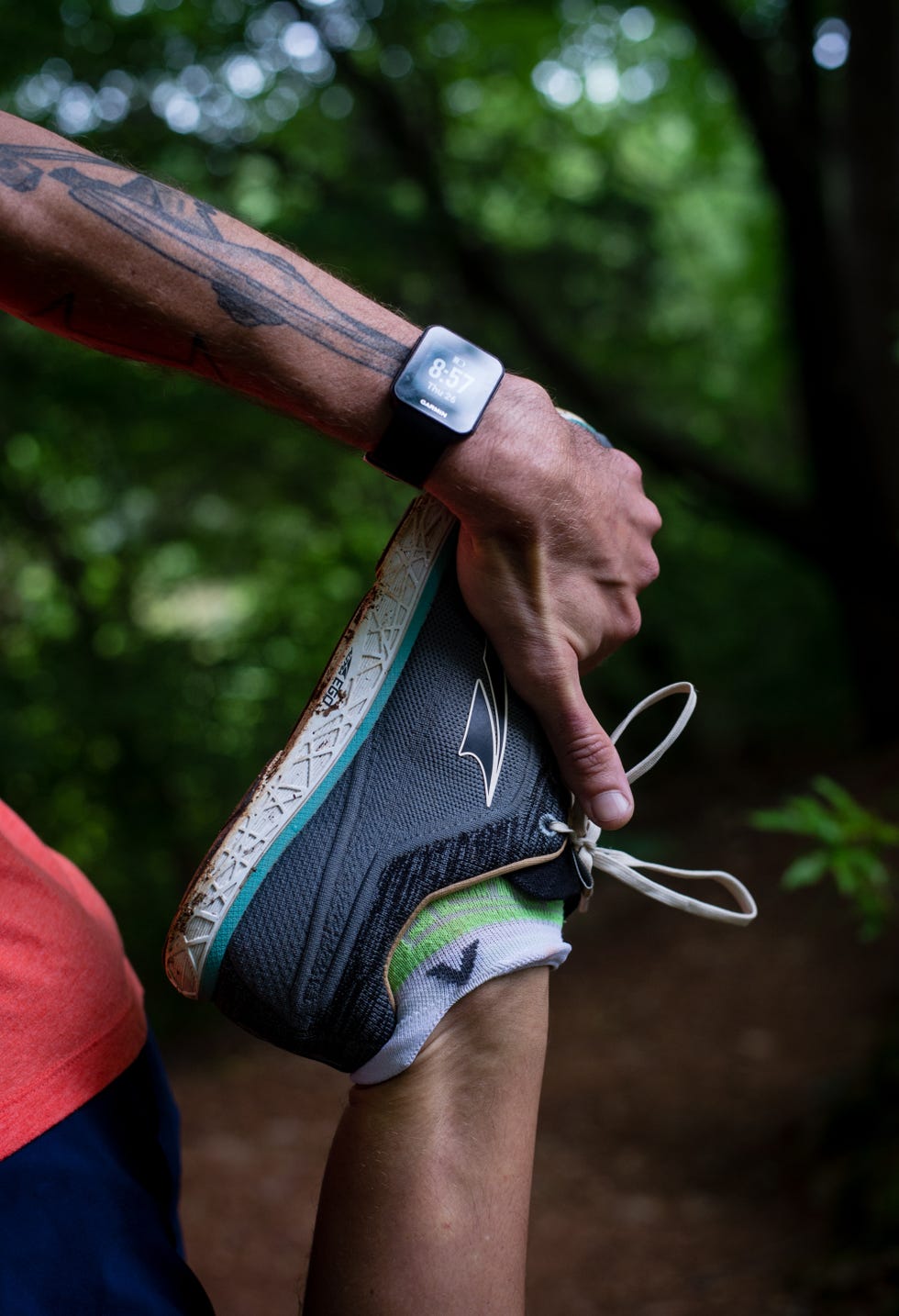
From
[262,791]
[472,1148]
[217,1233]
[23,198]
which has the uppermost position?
[23,198]

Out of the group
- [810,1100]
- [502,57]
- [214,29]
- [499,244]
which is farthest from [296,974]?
[502,57]

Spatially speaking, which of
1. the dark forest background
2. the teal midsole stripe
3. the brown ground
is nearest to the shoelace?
the teal midsole stripe

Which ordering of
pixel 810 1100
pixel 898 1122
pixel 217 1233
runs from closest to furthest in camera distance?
pixel 898 1122 → pixel 217 1233 → pixel 810 1100

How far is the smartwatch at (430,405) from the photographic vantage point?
1.22m

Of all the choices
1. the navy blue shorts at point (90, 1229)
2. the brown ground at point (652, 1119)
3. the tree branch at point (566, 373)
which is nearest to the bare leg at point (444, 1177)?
the navy blue shorts at point (90, 1229)

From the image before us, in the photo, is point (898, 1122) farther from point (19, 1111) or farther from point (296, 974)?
point (19, 1111)

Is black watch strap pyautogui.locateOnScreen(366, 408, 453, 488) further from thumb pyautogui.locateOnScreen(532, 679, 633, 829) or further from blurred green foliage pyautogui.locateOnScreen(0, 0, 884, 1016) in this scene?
blurred green foliage pyautogui.locateOnScreen(0, 0, 884, 1016)

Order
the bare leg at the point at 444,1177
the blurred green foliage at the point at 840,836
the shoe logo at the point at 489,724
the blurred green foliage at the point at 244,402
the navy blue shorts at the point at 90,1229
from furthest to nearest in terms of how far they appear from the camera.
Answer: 1. the blurred green foliage at the point at 244,402
2. the blurred green foliage at the point at 840,836
3. the shoe logo at the point at 489,724
4. the bare leg at the point at 444,1177
5. the navy blue shorts at the point at 90,1229

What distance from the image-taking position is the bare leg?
117 cm

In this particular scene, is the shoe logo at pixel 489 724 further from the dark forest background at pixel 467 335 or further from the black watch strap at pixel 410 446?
the dark forest background at pixel 467 335

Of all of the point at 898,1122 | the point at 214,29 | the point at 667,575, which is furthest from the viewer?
the point at 667,575

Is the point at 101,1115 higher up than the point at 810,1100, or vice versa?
the point at 101,1115

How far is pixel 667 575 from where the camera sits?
7.88 m

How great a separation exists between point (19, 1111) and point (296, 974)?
1.01 feet
